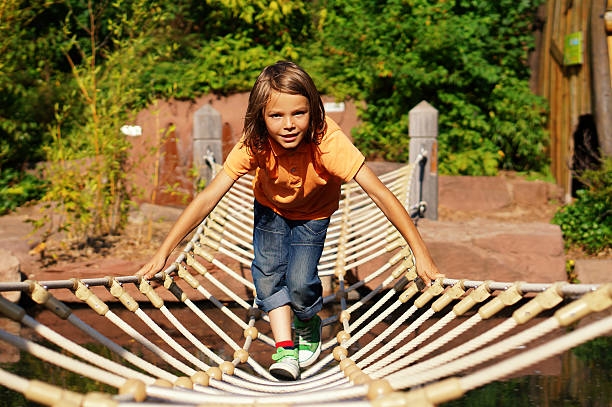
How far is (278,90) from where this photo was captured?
2020mm

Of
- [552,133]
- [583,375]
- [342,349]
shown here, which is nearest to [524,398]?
[583,375]

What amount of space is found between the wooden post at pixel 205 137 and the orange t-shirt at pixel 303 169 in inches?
99.1

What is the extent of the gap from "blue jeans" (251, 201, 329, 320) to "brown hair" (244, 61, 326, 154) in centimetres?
40

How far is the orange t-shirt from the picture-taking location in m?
2.19

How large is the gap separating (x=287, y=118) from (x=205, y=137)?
2.97 metres

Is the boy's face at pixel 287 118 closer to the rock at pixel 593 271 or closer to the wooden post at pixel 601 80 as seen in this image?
the rock at pixel 593 271

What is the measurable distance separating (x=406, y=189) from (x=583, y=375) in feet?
5.70

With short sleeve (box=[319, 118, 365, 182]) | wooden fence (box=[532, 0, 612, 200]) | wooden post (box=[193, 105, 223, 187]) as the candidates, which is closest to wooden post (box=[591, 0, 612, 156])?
wooden fence (box=[532, 0, 612, 200])

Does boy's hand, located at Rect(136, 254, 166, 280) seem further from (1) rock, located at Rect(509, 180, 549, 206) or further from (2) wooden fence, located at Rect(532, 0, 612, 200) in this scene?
(1) rock, located at Rect(509, 180, 549, 206)

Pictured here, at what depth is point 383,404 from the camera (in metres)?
1.18

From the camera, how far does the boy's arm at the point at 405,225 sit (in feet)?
6.64

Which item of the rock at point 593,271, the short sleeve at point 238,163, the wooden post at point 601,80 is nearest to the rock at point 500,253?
the rock at point 593,271

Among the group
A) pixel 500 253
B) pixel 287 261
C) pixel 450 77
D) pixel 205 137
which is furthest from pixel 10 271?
pixel 450 77

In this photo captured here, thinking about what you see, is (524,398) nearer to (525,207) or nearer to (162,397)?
(162,397)
